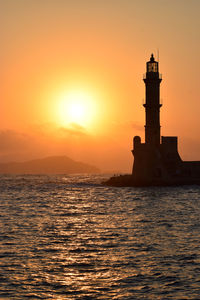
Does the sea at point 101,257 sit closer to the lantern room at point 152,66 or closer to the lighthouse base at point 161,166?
the lighthouse base at point 161,166

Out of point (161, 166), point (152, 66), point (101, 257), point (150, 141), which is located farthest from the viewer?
point (152, 66)

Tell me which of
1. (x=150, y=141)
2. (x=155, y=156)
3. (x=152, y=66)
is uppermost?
(x=152, y=66)

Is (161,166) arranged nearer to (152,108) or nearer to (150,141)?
(150,141)

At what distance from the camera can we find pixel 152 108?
83.8 metres

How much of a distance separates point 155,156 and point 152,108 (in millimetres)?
9452

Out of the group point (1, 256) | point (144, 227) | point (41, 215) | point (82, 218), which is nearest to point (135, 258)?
point (1, 256)

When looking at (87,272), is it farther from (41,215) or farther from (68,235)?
(41,215)

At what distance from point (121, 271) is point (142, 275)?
1049 mm

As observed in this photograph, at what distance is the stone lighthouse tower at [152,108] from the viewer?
83500 millimetres

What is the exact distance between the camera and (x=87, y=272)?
725 inches

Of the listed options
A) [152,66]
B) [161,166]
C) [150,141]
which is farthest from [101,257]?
[152,66]

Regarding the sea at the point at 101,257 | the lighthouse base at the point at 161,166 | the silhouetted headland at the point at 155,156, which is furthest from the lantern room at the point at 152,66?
the sea at the point at 101,257

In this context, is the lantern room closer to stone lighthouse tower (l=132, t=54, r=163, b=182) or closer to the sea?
stone lighthouse tower (l=132, t=54, r=163, b=182)

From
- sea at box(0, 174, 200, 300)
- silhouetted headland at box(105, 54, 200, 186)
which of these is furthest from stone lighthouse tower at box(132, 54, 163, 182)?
sea at box(0, 174, 200, 300)
